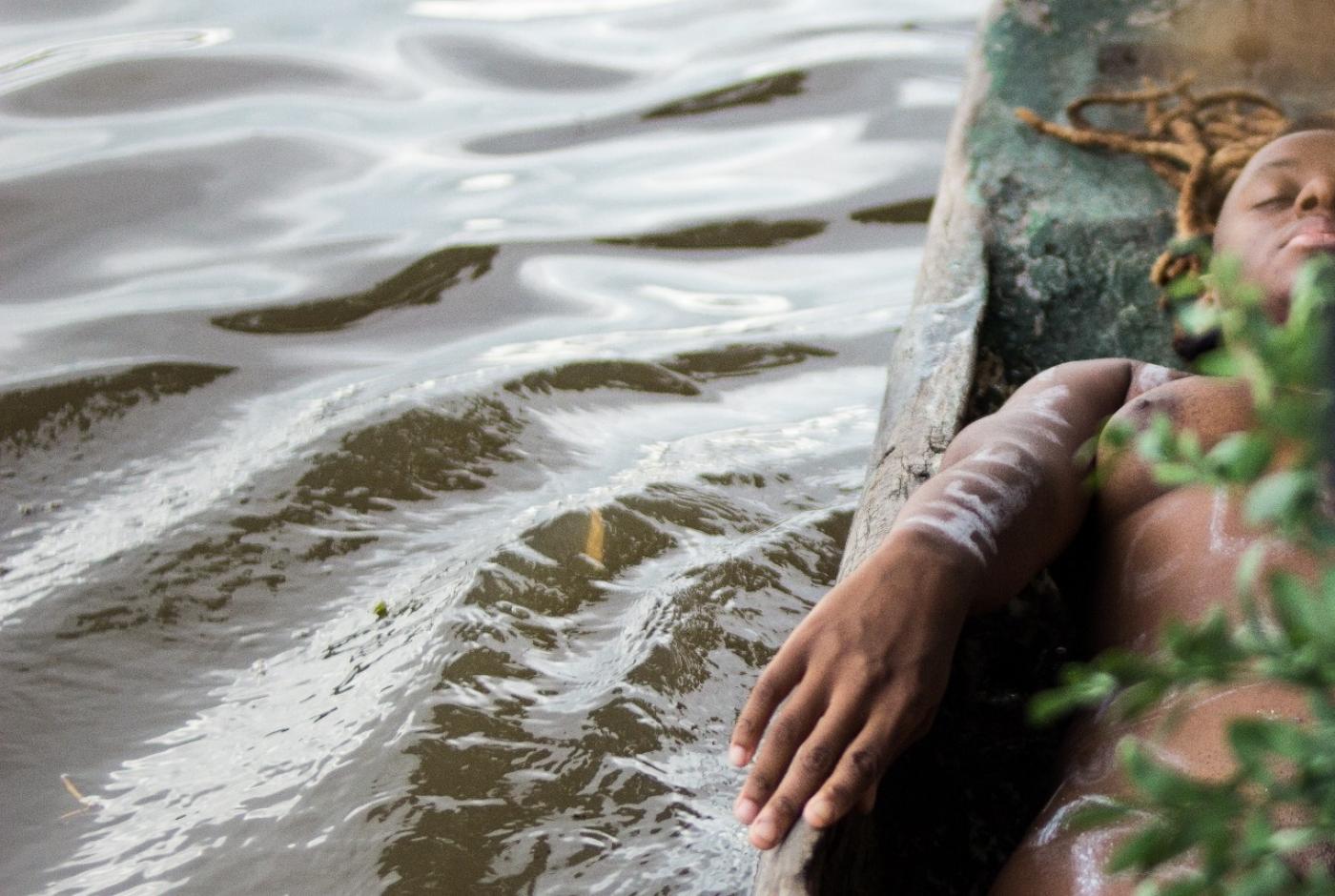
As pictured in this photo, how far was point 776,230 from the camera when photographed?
4.72m

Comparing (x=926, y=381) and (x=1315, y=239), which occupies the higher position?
(x=1315, y=239)

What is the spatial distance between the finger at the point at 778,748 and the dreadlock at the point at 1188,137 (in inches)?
61.8

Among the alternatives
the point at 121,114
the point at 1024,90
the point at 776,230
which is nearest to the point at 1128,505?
the point at 1024,90

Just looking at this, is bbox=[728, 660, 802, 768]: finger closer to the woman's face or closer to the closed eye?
the woman's face

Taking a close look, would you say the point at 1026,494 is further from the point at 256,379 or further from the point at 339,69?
the point at 339,69

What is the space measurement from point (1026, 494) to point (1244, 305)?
1.32 metres

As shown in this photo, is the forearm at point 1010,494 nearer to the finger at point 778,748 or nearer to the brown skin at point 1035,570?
the brown skin at point 1035,570

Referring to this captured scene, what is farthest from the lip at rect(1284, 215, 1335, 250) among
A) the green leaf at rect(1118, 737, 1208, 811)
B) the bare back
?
the green leaf at rect(1118, 737, 1208, 811)

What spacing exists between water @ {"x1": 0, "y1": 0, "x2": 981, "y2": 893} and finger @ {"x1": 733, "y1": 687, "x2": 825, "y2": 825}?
0.53 m

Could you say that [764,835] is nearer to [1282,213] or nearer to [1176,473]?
[1176,473]

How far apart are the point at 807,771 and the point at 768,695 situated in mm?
136

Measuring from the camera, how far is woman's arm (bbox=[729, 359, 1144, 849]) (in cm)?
150

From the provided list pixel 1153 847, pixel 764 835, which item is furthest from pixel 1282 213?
pixel 1153 847

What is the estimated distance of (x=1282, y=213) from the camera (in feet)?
7.61
